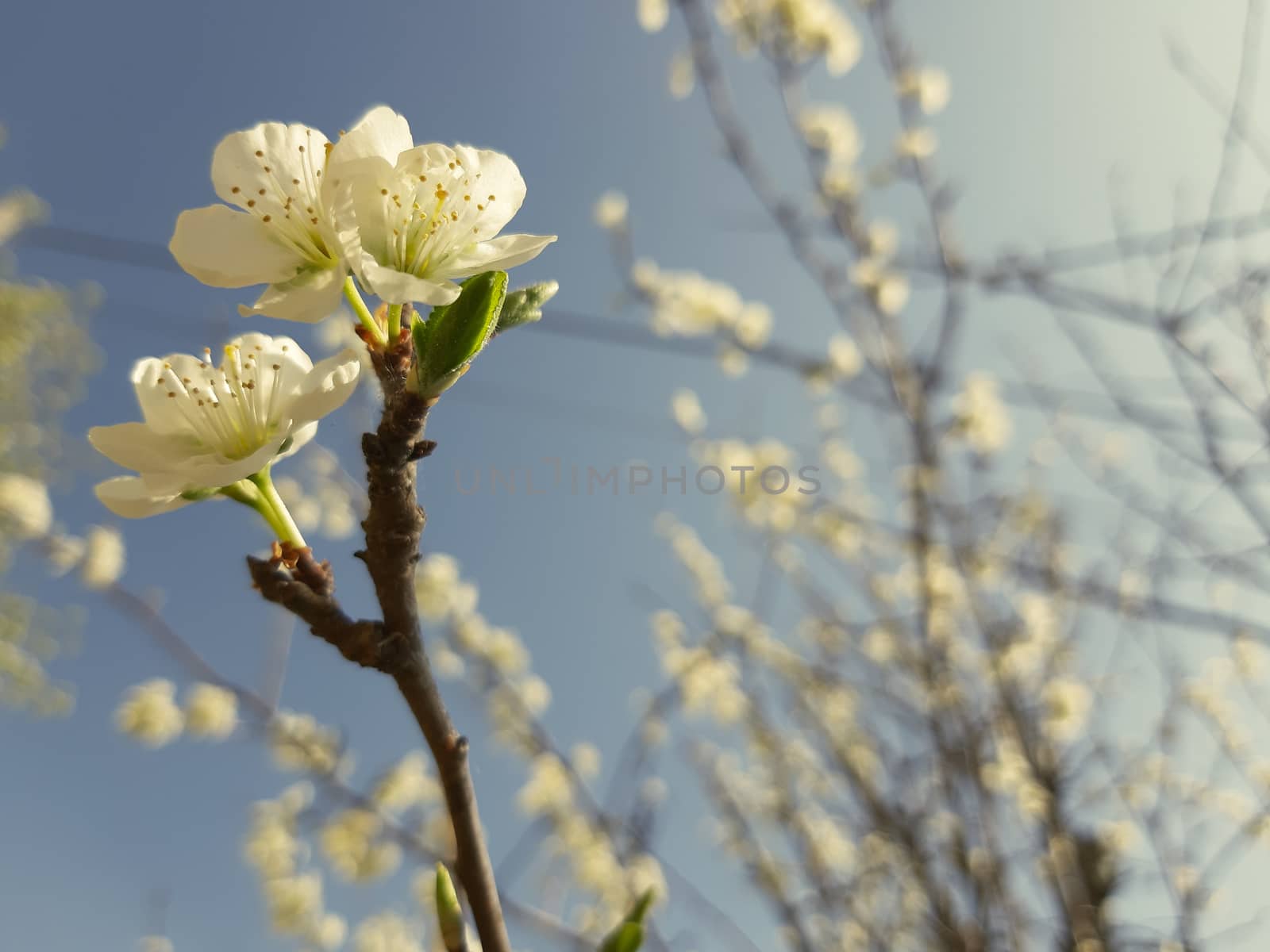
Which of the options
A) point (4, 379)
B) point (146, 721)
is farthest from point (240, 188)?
point (4, 379)

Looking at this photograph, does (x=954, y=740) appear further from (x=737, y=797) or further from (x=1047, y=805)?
(x=737, y=797)

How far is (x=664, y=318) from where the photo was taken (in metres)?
2.65

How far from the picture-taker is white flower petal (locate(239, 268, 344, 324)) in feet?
1.37

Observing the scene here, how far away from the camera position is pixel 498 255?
19.5 inches

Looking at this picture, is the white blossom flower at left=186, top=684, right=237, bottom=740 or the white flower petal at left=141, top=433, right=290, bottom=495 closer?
the white flower petal at left=141, top=433, right=290, bottom=495

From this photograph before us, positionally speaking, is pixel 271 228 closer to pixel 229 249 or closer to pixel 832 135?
pixel 229 249

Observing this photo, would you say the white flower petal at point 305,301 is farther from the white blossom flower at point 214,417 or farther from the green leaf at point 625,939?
the green leaf at point 625,939

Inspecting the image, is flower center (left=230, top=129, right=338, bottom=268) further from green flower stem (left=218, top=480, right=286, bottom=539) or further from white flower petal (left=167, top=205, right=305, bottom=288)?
green flower stem (left=218, top=480, right=286, bottom=539)

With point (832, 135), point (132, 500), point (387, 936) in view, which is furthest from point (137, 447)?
point (387, 936)

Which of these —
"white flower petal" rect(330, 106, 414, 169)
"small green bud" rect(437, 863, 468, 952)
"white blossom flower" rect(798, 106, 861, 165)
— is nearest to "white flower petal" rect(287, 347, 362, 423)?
"white flower petal" rect(330, 106, 414, 169)

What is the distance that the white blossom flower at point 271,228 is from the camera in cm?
43

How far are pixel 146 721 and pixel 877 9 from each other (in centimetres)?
273

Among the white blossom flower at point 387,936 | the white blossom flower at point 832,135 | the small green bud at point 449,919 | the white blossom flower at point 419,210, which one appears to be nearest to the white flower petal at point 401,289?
the white blossom flower at point 419,210

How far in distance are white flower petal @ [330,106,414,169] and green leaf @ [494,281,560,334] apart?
0.11m
